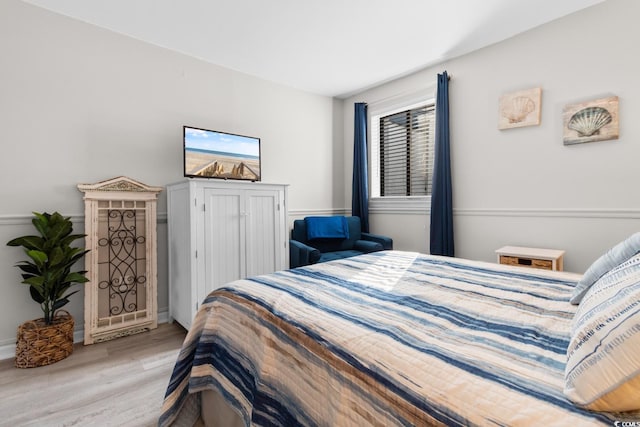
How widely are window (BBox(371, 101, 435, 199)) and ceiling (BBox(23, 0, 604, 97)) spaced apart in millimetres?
689

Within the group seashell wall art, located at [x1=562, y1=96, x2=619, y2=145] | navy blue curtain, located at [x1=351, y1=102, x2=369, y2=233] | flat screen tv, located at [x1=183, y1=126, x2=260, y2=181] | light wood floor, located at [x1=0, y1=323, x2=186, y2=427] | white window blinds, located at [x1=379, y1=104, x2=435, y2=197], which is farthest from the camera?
navy blue curtain, located at [x1=351, y1=102, x2=369, y2=233]

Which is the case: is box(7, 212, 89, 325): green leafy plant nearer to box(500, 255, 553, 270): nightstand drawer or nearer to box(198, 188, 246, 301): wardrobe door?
box(198, 188, 246, 301): wardrobe door

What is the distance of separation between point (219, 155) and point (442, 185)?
2.38 m

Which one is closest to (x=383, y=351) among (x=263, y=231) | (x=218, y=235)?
(x=218, y=235)

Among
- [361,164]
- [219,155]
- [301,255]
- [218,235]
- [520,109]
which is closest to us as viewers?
[218,235]

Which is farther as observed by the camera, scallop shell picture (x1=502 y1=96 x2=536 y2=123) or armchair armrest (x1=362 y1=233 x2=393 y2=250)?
armchair armrest (x1=362 y1=233 x2=393 y2=250)

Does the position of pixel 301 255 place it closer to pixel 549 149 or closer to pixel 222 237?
pixel 222 237

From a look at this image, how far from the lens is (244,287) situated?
1.36 meters

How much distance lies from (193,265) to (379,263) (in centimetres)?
152

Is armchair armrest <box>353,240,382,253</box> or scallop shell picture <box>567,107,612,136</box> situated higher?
scallop shell picture <box>567,107,612,136</box>

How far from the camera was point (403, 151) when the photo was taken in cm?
397

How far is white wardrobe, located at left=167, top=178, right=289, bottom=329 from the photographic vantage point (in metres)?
2.47

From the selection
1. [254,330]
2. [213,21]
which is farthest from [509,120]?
[254,330]

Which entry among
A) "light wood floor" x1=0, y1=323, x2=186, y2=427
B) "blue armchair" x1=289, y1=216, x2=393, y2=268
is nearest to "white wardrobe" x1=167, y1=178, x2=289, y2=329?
"light wood floor" x1=0, y1=323, x2=186, y2=427
